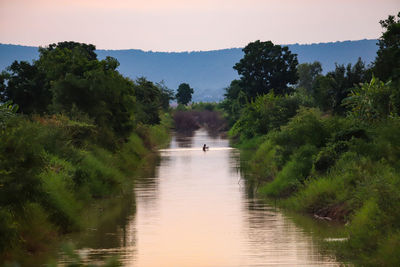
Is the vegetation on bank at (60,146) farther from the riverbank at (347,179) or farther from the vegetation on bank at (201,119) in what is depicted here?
the vegetation on bank at (201,119)

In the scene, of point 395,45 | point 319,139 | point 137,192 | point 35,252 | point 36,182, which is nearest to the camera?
point 36,182

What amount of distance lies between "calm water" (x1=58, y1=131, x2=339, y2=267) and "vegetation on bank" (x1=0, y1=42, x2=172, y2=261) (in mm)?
1282

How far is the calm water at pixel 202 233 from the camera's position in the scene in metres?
17.6

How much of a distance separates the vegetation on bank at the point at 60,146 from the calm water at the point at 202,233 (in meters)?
1.28

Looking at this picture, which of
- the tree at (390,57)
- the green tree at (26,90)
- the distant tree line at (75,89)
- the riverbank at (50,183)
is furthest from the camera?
the green tree at (26,90)

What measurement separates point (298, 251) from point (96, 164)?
13.7m

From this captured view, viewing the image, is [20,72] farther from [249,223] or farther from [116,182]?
[249,223]

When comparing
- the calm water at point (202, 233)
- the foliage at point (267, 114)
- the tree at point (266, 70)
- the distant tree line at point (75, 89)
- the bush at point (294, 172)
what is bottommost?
the calm water at point (202, 233)

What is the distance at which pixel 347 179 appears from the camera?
2303 cm

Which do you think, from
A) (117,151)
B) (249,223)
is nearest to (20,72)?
(117,151)

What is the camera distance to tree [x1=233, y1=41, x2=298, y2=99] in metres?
86.4

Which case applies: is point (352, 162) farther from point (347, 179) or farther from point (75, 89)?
point (75, 89)

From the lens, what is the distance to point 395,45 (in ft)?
127

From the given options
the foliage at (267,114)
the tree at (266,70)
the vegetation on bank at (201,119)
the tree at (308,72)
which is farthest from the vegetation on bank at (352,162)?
the tree at (308,72)
